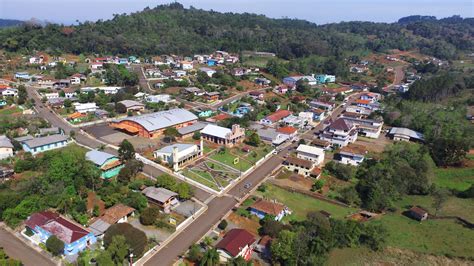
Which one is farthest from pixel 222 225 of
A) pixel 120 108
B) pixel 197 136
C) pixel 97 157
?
pixel 120 108

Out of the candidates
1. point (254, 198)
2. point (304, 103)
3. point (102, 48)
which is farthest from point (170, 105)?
point (102, 48)

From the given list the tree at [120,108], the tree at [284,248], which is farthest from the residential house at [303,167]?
the tree at [120,108]

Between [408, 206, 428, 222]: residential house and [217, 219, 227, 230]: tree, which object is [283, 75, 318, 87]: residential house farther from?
[217, 219, 227, 230]: tree

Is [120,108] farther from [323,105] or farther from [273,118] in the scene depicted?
[323,105]

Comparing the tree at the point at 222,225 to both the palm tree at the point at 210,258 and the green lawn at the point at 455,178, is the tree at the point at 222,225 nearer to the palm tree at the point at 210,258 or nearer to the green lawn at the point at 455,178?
the palm tree at the point at 210,258

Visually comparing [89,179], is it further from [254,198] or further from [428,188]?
[428,188]

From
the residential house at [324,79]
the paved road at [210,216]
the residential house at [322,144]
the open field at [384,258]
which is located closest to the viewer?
the paved road at [210,216]

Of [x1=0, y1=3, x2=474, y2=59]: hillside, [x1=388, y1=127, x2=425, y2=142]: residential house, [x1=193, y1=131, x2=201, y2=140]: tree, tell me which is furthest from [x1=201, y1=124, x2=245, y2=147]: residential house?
[x1=0, y1=3, x2=474, y2=59]: hillside
